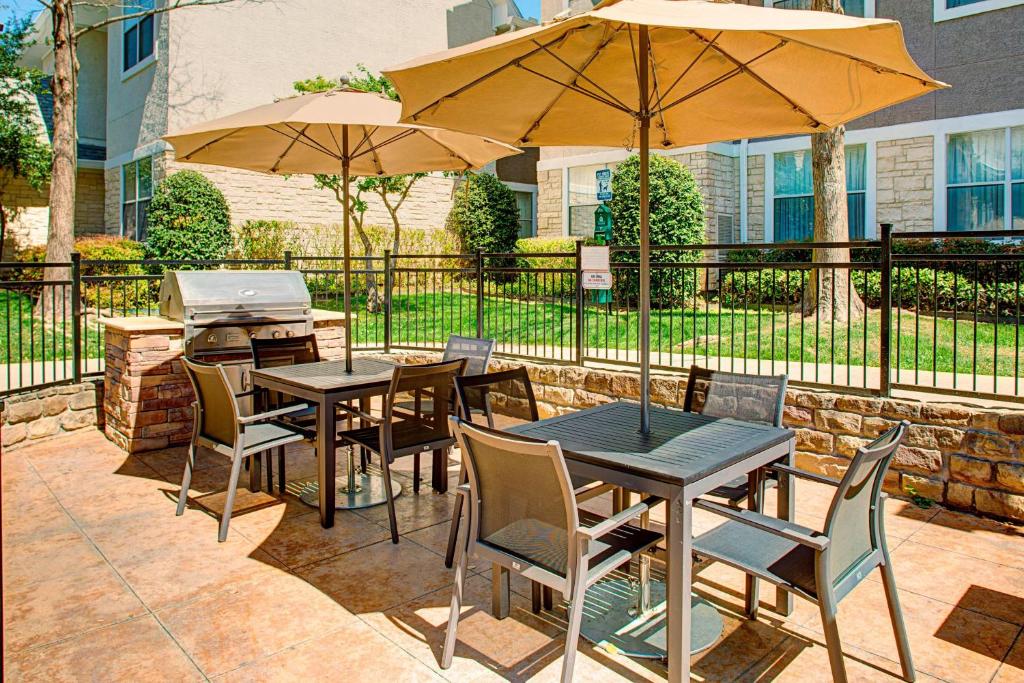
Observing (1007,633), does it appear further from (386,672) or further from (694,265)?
(694,265)

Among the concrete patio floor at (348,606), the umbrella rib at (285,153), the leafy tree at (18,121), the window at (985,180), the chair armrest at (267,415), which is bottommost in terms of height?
the concrete patio floor at (348,606)

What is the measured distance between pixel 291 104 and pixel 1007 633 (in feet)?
16.3

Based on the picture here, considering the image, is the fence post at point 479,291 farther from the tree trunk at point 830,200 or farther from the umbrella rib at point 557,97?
the tree trunk at point 830,200

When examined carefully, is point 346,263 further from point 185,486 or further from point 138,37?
point 138,37

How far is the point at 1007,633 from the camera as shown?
3.16 meters

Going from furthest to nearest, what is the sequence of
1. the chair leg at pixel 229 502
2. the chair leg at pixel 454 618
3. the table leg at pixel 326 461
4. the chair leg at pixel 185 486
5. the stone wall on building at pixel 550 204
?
1. the stone wall on building at pixel 550 204
2. the chair leg at pixel 185 486
3. the table leg at pixel 326 461
4. the chair leg at pixel 229 502
5. the chair leg at pixel 454 618

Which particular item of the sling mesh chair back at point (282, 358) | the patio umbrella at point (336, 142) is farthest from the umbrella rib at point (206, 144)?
the sling mesh chair back at point (282, 358)

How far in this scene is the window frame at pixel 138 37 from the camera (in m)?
14.4

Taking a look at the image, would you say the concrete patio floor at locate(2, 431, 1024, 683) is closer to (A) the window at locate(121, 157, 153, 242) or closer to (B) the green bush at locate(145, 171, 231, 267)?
(B) the green bush at locate(145, 171, 231, 267)

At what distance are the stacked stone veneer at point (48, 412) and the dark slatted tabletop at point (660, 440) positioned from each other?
517 centimetres

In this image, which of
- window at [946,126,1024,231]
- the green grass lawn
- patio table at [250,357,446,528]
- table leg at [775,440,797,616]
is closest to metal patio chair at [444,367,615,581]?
patio table at [250,357,446,528]

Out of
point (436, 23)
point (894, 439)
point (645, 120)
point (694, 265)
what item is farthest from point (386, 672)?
point (436, 23)

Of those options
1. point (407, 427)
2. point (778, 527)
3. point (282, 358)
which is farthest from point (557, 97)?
point (282, 358)

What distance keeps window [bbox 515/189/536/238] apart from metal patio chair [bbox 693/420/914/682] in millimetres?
17919
